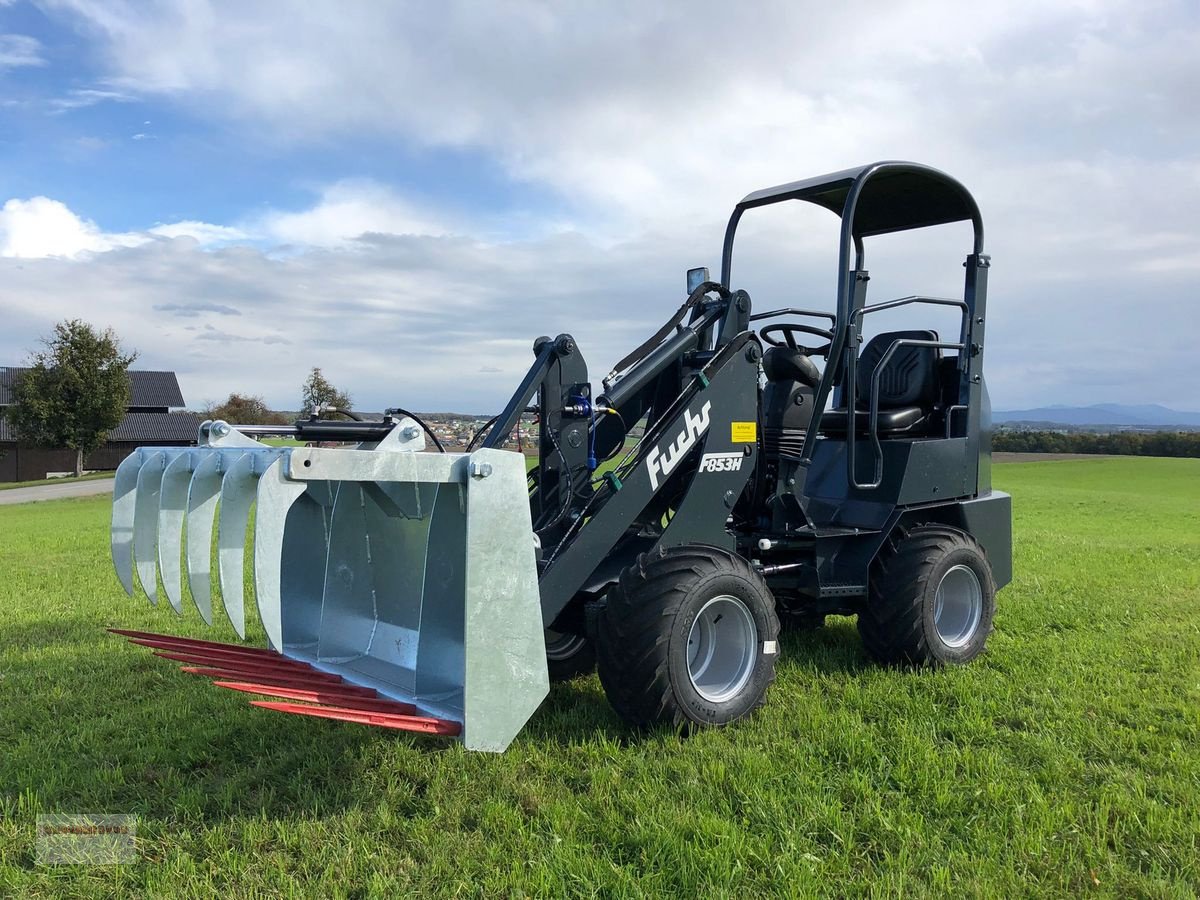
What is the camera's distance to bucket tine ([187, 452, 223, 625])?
12.0ft

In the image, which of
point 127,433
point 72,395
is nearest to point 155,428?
point 127,433

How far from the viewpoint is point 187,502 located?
149 inches

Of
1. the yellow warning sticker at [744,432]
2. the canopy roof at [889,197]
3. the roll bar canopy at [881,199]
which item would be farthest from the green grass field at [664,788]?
the canopy roof at [889,197]

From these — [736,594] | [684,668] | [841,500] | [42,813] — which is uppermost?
[841,500]

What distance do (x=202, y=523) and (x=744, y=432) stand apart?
276cm

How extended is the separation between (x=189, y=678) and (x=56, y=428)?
40.1 meters

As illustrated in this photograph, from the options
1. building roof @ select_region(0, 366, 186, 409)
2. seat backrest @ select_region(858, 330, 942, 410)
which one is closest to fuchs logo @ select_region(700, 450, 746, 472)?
seat backrest @ select_region(858, 330, 942, 410)

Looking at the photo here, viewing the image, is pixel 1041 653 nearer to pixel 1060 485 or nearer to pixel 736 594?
pixel 736 594

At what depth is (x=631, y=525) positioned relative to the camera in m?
4.77

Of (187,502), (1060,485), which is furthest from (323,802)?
(1060,485)

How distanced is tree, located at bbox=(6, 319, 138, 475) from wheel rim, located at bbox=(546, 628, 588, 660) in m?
41.1

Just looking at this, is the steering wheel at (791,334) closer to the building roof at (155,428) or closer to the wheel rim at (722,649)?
the wheel rim at (722,649)

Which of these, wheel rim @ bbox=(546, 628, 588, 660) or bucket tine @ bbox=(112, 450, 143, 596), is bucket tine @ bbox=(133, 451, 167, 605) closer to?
bucket tine @ bbox=(112, 450, 143, 596)

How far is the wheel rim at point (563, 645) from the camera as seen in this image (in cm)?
464
